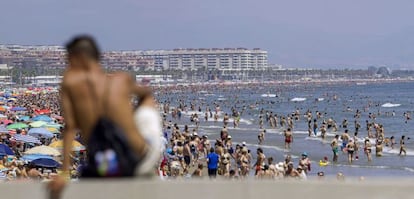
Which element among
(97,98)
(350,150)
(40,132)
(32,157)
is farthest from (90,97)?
(350,150)

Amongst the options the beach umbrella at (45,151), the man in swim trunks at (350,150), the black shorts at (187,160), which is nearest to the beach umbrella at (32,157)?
the beach umbrella at (45,151)

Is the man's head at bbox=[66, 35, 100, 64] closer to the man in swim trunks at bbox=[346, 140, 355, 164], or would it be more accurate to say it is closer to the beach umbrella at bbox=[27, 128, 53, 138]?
the beach umbrella at bbox=[27, 128, 53, 138]

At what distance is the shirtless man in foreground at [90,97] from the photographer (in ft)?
11.7

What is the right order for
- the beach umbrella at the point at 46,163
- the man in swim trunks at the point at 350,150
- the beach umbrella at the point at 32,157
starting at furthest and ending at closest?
the man in swim trunks at the point at 350,150 < the beach umbrella at the point at 32,157 < the beach umbrella at the point at 46,163

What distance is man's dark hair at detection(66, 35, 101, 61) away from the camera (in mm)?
3609

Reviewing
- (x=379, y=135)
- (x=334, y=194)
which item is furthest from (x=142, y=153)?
(x=379, y=135)

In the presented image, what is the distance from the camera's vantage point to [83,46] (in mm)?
3611

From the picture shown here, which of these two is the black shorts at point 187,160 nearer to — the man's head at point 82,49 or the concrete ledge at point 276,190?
the concrete ledge at point 276,190

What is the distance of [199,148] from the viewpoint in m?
25.0

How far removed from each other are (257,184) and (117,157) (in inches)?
27.5

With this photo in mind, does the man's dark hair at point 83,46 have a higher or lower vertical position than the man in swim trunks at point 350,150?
higher

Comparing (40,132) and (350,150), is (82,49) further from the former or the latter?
(350,150)

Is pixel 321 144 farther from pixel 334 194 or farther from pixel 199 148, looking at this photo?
pixel 334 194

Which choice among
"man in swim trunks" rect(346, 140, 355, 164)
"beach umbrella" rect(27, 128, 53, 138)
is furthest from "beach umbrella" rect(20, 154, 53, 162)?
"man in swim trunks" rect(346, 140, 355, 164)
